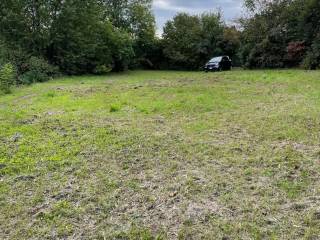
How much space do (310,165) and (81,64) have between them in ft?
61.9

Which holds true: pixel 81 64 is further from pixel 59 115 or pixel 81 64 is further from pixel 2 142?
pixel 2 142

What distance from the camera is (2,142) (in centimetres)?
554

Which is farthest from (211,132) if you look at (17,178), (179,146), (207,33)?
(207,33)

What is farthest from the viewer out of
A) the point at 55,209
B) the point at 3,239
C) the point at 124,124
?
the point at 124,124

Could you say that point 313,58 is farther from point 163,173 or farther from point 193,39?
point 163,173

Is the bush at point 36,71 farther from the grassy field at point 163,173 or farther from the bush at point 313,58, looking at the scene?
the bush at point 313,58

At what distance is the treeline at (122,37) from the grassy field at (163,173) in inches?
408

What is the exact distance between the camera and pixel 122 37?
23.3 metres

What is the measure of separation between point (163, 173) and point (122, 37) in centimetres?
2027

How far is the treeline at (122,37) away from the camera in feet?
61.1

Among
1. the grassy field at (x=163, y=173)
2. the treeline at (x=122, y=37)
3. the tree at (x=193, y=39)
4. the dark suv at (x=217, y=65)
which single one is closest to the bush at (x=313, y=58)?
the treeline at (x=122, y=37)

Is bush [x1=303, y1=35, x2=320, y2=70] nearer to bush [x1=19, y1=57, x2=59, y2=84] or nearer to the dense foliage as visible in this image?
the dense foliage

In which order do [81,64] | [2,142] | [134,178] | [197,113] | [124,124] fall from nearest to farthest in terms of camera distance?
[134,178] < [2,142] < [124,124] < [197,113] < [81,64]

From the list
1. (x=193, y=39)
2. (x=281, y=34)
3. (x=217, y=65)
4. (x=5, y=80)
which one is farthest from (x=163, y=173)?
(x=193, y=39)
